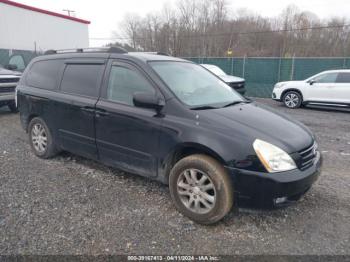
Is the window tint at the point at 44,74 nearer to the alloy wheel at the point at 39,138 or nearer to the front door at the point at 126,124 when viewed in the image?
the alloy wheel at the point at 39,138

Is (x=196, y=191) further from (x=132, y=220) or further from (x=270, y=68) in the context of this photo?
(x=270, y=68)

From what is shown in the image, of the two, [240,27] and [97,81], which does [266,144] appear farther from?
[240,27]

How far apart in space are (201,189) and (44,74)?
10.9 feet

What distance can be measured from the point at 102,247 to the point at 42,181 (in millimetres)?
1826

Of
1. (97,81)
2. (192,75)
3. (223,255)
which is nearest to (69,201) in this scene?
(97,81)

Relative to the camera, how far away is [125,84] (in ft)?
11.8

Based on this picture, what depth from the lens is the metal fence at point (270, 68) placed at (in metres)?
13.9

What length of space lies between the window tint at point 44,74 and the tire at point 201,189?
263 cm

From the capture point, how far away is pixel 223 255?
2.54 metres

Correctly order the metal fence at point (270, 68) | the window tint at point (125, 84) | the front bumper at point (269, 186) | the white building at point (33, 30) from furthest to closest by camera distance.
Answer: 1. the white building at point (33, 30)
2. the metal fence at point (270, 68)
3. the window tint at point (125, 84)
4. the front bumper at point (269, 186)

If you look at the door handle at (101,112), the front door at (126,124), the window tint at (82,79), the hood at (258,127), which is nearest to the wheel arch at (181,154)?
the front door at (126,124)

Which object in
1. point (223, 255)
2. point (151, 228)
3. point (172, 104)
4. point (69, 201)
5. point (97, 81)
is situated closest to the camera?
point (223, 255)

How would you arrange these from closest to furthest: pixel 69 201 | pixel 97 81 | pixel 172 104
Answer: pixel 172 104
pixel 69 201
pixel 97 81

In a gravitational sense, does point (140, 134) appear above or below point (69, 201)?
above
